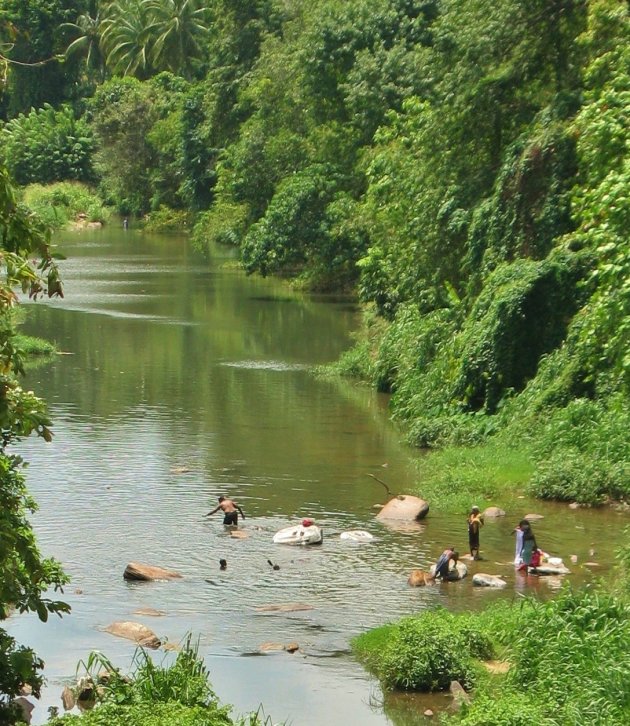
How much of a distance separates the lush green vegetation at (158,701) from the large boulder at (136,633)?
2245 mm

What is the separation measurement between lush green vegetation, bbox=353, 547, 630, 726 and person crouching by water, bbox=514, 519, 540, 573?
2204 millimetres

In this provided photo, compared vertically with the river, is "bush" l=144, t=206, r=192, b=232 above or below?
above

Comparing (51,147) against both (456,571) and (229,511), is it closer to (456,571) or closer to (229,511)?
(229,511)

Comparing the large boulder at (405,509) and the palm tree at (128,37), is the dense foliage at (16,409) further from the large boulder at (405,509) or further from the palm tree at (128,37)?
the palm tree at (128,37)

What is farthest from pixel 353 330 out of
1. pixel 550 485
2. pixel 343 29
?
pixel 550 485

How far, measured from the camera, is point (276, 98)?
52719 mm

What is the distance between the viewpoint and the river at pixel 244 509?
14875mm

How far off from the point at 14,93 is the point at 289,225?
5352 cm

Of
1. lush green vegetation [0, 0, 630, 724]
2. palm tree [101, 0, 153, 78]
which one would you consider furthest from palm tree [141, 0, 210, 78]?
lush green vegetation [0, 0, 630, 724]

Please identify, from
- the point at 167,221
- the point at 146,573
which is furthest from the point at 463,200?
Result: the point at 167,221

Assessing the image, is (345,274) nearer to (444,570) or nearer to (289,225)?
(289,225)

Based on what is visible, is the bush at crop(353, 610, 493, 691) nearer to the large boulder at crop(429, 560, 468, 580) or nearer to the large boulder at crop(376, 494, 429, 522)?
the large boulder at crop(429, 560, 468, 580)

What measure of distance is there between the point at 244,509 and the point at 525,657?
29.8ft

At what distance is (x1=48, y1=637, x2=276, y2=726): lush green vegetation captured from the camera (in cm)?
1084
